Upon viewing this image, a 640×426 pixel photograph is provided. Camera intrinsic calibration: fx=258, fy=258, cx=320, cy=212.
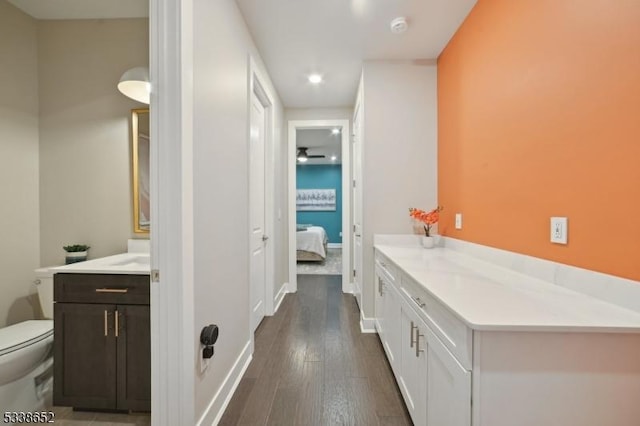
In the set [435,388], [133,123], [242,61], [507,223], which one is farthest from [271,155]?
[435,388]

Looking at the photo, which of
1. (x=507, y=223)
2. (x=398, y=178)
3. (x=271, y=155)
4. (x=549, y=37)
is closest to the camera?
(x=549, y=37)

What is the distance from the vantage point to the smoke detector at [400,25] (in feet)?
6.43

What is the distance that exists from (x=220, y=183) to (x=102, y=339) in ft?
3.61

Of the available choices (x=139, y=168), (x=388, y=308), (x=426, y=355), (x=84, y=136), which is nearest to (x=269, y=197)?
(x=139, y=168)

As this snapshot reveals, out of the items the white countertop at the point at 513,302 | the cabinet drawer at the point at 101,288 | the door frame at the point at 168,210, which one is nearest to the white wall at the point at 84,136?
the cabinet drawer at the point at 101,288

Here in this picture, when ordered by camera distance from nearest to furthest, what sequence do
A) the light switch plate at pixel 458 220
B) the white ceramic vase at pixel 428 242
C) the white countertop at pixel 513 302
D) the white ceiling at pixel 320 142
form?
the white countertop at pixel 513 302, the light switch plate at pixel 458 220, the white ceramic vase at pixel 428 242, the white ceiling at pixel 320 142

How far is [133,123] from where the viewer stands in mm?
2096

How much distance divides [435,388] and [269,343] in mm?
1630

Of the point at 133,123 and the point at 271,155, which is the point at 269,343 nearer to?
the point at 271,155

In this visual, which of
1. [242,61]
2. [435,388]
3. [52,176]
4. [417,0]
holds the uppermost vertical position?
[417,0]

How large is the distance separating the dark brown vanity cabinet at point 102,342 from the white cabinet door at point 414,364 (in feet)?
4.75

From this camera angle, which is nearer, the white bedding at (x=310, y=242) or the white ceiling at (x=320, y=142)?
the white ceiling at (x=320, y=142)

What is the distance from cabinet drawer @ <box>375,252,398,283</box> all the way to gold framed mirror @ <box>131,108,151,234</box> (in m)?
1.94

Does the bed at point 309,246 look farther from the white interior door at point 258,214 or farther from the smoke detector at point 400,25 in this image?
the smoke detector at point 400,25
